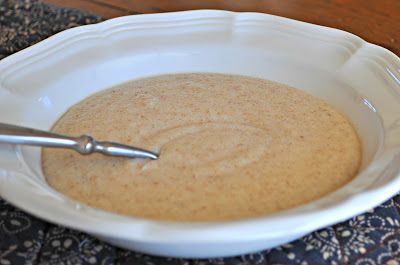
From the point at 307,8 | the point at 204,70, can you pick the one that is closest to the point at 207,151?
the point at 204,70

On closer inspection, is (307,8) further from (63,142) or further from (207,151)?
(63,142)

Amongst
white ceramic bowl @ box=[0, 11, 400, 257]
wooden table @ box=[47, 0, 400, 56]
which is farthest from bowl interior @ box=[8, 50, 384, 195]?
wooden table @ box=[47, 0, 400, 56]

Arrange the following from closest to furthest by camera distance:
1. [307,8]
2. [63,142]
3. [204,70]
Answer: [63,142] → [204,70] → [307,8]

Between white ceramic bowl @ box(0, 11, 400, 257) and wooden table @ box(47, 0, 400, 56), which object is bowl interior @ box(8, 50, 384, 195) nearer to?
white ceramic bowl @ box(0, 11, 400, 257)

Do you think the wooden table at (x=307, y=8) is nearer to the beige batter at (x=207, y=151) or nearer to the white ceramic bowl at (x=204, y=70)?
the white ceramic bowl at (x=204, y=70)

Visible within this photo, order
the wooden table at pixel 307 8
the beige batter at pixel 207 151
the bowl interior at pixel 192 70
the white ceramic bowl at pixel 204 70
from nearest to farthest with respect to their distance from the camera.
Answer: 1. the white ceramic bowl at pixel 204 70
2. the beige batter at pixel 207 151
3. the bowl interior at pixel 192 70
4. the wooden table at pixel 307 8

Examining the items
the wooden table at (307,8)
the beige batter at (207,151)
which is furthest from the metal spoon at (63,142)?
the wooden table at (307,8)

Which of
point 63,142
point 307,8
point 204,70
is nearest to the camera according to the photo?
point 63,142
